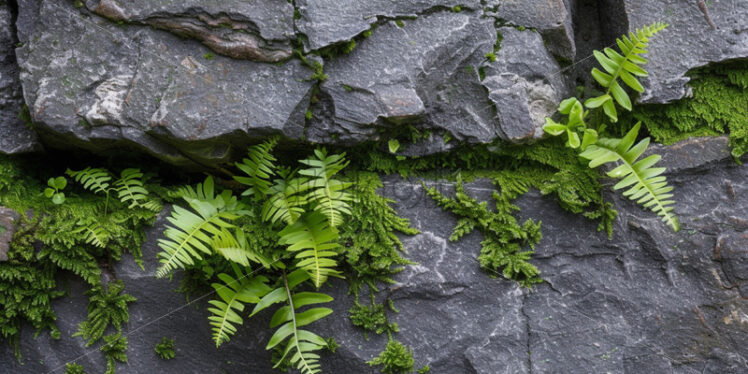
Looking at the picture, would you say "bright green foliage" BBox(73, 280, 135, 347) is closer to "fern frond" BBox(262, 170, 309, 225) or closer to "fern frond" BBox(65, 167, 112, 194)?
"fern frond" BBox(65, 167, 112, 194)

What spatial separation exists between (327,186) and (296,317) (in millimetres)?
679

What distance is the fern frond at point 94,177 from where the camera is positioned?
3107mm

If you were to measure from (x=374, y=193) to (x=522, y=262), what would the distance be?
0.88 metres

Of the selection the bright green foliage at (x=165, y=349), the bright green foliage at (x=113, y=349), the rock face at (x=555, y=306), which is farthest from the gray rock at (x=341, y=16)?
the bright green foliage at (x=113, y=349)

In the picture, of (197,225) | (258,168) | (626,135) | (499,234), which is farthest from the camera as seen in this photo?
(499,234)

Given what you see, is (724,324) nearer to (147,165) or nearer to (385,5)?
(385,5)

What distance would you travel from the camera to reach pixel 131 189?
3150 millimetres

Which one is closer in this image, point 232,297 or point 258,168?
point 232,297

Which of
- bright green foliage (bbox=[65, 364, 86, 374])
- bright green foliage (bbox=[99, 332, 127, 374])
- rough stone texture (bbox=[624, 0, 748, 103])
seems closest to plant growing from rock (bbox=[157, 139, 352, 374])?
bright green foliage (bbox=[99, 332, 127, 374])

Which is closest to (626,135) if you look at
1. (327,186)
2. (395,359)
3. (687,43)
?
(687,43)

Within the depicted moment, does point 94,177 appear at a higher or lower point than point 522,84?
lower

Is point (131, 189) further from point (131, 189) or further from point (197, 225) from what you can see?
point (197, 225)

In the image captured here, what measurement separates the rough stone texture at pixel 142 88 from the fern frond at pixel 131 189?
0.21 m

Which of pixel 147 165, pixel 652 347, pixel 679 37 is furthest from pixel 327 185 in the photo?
pixel 679 37
